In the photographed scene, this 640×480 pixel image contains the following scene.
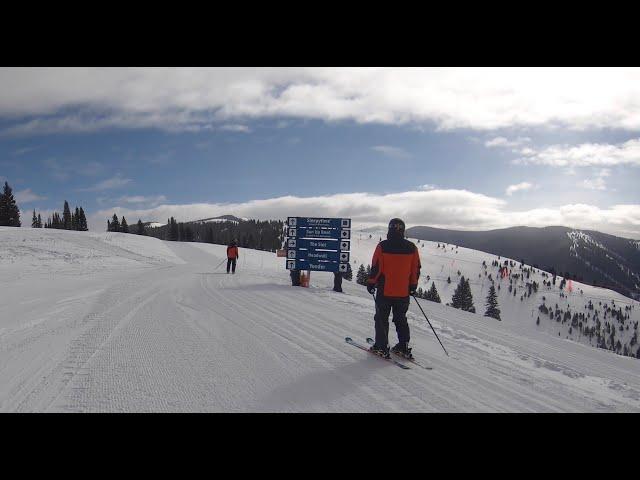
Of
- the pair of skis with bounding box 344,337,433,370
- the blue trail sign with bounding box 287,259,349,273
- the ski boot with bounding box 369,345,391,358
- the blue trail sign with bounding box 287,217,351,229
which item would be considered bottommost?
the pair of skis with bounding box 344,337,433,370

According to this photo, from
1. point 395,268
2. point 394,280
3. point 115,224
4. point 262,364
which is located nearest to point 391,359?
point 394,280

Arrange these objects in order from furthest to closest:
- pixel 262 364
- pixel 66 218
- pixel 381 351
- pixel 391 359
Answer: pixel 66 218, pixel 381 351, pixel 391 359, pixel 262 364

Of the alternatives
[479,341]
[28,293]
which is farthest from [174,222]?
[479,341]

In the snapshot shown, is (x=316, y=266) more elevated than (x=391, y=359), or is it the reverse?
(x=316, y=266)

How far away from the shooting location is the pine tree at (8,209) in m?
86.5

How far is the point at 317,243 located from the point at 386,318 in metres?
11.4

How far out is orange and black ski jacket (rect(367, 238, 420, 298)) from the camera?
617 centimetres

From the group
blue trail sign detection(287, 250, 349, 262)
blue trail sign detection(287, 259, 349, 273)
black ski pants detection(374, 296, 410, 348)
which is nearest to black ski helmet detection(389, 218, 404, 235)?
black ski pants detection(374, 296, 410, 348)

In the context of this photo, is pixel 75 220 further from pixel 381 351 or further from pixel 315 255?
pixel 381 351

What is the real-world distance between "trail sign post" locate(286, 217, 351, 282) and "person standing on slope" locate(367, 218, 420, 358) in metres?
10.9

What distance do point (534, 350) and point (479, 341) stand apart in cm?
125

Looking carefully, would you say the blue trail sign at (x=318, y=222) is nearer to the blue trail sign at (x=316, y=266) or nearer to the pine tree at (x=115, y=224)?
the blue trail sign at (x=316, y=266)

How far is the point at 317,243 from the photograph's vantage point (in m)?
17.7

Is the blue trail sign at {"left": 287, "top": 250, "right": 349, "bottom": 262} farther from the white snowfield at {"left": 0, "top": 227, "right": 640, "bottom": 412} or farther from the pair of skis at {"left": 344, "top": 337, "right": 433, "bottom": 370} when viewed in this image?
the pair of skis at {"left": 344, "top": 337, "right": 433, "bottom": 370}
